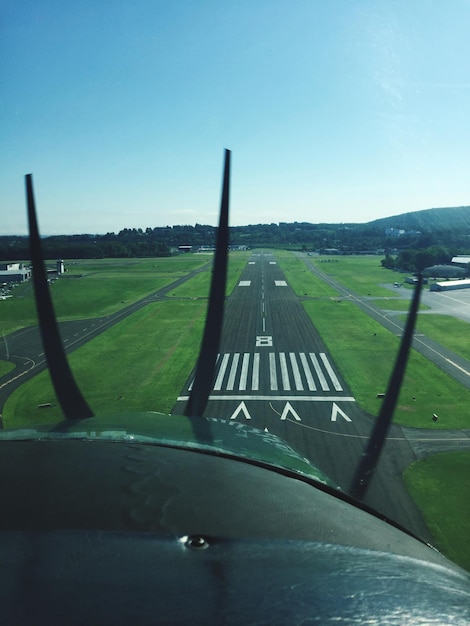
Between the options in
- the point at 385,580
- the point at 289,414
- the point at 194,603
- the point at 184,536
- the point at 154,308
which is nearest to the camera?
the point at 194,603

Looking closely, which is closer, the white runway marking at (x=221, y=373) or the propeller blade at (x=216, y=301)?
the propeller blade at (x=216, y=301)

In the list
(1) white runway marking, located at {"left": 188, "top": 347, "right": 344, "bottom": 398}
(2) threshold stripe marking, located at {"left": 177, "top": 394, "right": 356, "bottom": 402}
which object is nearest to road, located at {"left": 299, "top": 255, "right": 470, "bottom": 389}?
(1) white runway marking, located at {"left": 188, "top": 347, "right": 344, "bottom": 398}

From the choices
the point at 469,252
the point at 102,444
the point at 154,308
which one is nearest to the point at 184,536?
the point at 102,444

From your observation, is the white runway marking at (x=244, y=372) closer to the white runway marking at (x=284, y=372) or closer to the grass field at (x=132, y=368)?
the white runway marking at (x=284, y=372)

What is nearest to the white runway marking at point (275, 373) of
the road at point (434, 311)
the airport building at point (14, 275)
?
the road at point (434, 311)

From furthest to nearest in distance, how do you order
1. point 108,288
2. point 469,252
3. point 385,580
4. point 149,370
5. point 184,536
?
point 469,252 → point 108,288 → point 149,370 → point 184,536 → point 385,580

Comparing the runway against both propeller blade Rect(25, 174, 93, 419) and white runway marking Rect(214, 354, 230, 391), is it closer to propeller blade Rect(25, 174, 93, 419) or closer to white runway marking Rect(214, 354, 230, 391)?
white runway marking Rect(214, 354, 230, 391)

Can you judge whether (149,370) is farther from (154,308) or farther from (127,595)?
(127,595)
